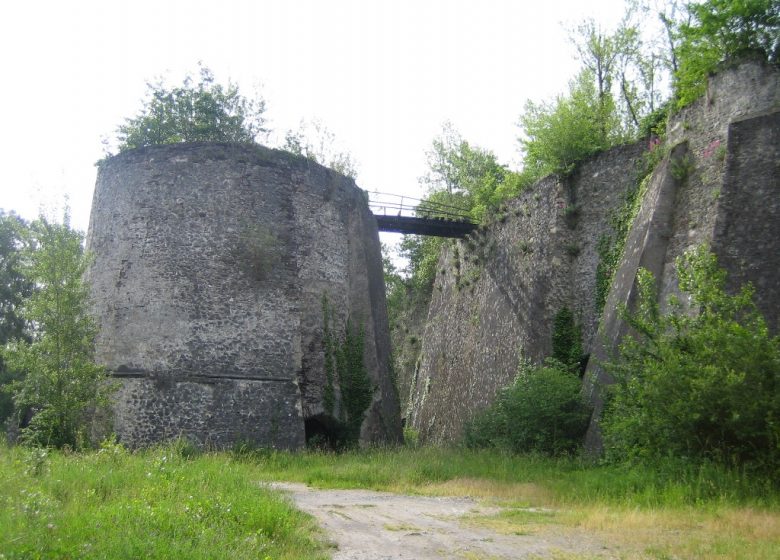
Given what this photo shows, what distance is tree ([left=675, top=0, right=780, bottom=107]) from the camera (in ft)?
48.5

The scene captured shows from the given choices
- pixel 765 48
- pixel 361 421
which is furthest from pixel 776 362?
pixel 361 421

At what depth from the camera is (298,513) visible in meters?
9.30

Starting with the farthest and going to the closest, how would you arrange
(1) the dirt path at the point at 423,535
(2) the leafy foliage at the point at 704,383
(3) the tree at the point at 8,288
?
(3) the tree at the point at 8,288
(2) the leafy foliage at the point at 704,383
(1) the dirt path at the point at 423,535

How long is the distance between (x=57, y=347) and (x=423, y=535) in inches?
375

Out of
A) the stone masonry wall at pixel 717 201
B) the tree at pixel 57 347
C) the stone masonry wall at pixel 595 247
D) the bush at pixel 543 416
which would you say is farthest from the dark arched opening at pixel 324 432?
the stone masonry wall at pixel 717 201

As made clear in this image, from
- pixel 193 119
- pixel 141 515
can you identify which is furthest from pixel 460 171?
pixel 141 515

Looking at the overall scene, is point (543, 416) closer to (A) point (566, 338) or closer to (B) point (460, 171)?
(A) point (566, 338)

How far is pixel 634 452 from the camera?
39.5ft

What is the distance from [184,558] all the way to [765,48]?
1453 centimetres

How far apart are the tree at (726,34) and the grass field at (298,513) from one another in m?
8.82

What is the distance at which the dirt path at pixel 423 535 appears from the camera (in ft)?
25.3

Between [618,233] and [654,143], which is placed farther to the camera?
[618,233]

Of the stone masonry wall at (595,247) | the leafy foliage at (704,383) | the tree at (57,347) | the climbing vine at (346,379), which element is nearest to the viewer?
the leafy foliage at (704,383)

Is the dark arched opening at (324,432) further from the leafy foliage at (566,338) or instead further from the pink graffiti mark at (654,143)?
the pink graffiti mark at (654,143)
